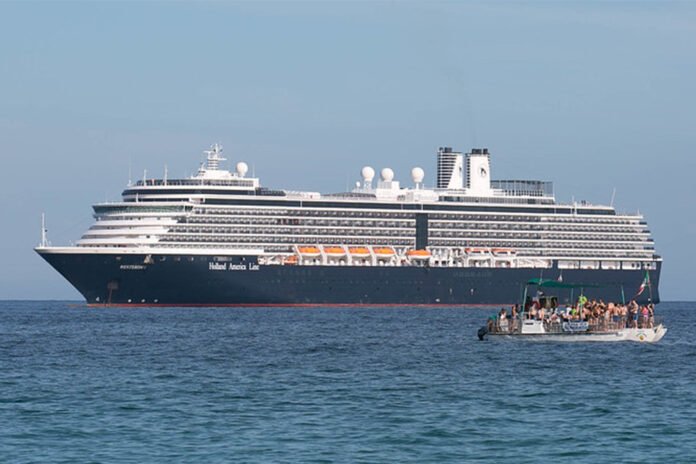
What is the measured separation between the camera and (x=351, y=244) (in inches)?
5340

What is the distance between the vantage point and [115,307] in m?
122

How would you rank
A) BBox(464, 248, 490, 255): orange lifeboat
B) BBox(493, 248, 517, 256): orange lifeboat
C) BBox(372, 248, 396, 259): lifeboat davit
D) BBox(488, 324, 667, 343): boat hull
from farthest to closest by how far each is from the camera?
BBox(493, 248, 517, 256): orange lifeboat < BBox(464, 248, 490, 255): orange lifeboat < BBox(372, 248, 396, 259): lifeboat davit < BBox(488, 324, 667, 343): boat hull

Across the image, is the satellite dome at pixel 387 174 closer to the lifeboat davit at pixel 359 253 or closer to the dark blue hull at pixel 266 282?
the lifeboat davit at pixel 359 253

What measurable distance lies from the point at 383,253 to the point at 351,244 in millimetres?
3672

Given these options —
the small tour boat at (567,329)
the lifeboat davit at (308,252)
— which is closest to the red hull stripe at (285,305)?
the lifeboat davit at (308,252)

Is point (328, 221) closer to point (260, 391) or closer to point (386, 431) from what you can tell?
point (260, 391)

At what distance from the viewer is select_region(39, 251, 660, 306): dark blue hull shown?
397 feet

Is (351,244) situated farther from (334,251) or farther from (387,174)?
(387,174)

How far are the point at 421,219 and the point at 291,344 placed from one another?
2919 inches

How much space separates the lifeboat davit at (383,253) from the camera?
445 ft

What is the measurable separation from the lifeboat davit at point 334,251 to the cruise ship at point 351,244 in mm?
152

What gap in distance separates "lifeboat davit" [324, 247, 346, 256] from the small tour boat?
6242 cm

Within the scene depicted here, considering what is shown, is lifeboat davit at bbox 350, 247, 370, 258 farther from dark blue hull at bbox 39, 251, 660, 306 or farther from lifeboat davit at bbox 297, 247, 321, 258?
lifeboat davit at bbox 297, 247, 321, 258

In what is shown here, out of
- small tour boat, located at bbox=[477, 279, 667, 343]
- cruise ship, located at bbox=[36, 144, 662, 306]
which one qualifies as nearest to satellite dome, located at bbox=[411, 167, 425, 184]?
cruise ship, located at bbox=[36, 144, 662, 306]
